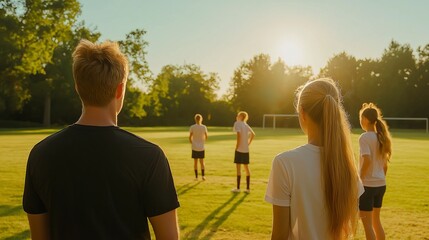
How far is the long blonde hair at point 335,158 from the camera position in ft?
9.05

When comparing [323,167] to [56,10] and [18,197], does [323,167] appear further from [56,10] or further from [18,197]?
[56,10]

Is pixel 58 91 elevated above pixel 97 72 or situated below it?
above

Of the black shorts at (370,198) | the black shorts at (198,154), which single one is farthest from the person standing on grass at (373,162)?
the black shorts at (198,154)

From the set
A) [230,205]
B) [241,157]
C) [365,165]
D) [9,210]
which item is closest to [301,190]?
[365,165]

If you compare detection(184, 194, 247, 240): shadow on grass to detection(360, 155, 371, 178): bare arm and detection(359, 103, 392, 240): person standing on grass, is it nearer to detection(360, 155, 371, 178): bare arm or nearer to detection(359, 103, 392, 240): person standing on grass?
detection(359, 103, 392, 240): person standing on grass

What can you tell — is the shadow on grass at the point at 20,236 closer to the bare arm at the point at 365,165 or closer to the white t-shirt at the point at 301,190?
the bare arm at the point at 365,165

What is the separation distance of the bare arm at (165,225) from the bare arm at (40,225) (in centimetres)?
57

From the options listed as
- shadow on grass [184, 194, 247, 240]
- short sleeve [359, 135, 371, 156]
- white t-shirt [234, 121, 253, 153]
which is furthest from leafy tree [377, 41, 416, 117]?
short sleeve [359, 135, 371, 156]

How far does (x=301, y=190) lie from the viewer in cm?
278

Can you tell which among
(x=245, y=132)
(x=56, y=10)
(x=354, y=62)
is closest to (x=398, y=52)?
(x=354, y=62)

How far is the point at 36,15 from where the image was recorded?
36281mm

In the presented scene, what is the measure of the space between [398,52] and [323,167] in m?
78.9

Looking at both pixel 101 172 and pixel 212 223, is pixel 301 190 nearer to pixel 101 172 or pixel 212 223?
pixel 101 172

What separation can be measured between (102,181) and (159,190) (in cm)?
26
